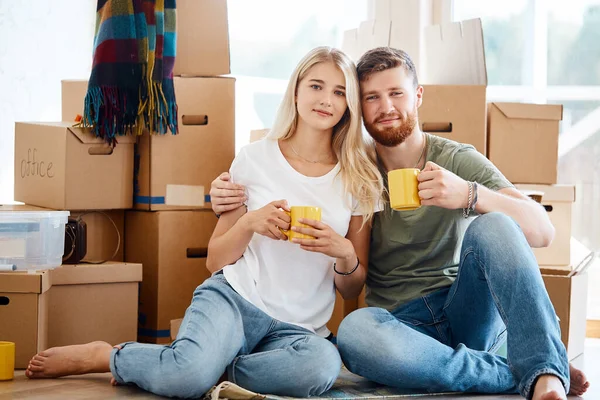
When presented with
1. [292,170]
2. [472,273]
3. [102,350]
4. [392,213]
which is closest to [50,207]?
[102,350]

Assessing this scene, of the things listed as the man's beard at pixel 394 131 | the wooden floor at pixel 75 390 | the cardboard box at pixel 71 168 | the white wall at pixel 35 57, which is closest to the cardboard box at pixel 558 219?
the wooden floor at pixel 75 390

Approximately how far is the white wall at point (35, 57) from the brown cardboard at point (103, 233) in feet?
1.33

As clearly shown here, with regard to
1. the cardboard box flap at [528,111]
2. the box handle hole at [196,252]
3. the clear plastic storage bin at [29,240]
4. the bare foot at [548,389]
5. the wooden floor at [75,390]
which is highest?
the cardboard box flap at [528,111]

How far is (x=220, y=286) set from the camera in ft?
5.88

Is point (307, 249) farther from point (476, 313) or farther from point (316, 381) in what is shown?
point (476, 313)

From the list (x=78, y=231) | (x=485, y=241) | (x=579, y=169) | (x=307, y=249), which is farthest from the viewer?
(x=579, y=169)

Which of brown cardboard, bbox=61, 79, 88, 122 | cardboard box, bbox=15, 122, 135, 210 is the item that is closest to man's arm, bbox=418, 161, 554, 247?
cardboard box, bbox=15, 122, 135, 210

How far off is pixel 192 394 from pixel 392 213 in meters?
0.62

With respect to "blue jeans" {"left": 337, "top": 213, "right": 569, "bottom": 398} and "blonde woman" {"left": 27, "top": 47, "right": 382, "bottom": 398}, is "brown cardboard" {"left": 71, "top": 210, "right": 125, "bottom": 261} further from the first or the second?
"blue jeans" {"left": 337, "top": 213, "right": 569, "bottom": 398}

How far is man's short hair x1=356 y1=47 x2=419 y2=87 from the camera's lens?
193 cm

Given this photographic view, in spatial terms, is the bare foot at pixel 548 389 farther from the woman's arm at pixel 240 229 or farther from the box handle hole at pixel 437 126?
the box handle hole at pixel 437 126

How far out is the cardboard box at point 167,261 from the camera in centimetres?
232

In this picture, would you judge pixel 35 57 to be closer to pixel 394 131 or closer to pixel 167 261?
pixel 167 261

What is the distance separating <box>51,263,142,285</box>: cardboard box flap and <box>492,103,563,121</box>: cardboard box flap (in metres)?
1.13
